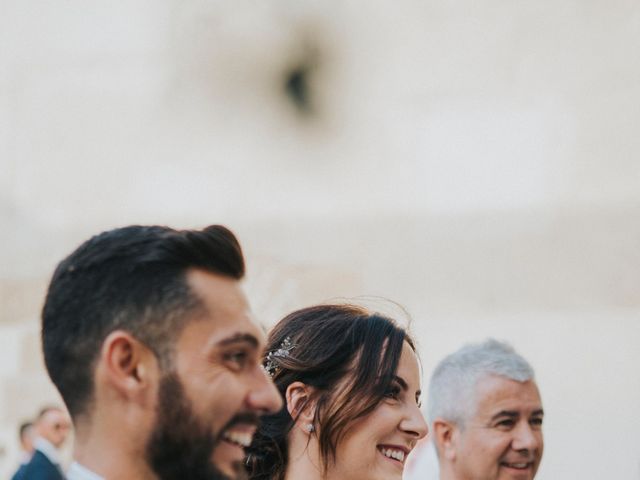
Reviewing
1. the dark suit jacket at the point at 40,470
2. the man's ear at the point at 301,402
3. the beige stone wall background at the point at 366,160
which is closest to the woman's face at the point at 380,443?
the man's ear at the point at 301,402

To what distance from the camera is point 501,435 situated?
4.00 meters

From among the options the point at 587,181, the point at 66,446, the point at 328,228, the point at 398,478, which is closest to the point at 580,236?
the point at 587,181

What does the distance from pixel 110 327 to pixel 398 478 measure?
4.36 feet

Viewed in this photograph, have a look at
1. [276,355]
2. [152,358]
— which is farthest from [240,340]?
Answer: [276,355]

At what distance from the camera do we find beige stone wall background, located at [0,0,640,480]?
9.87 meters

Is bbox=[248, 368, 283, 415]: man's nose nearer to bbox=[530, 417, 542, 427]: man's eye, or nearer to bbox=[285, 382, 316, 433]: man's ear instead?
bbox=[285, 382, 316, 433]: man's ear

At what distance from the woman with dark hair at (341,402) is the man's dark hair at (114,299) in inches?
43.5

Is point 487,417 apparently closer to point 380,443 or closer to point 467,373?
point 467,373

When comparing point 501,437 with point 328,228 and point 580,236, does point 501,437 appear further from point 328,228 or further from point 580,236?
point 328,228

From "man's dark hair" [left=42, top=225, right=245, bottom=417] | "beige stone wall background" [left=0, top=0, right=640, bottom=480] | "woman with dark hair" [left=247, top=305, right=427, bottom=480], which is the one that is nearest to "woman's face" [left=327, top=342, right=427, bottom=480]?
"woman with dark hair" [left=247, top=305, right=427, bottom=480]

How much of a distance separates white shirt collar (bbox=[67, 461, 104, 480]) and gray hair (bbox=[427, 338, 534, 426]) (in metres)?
2.39

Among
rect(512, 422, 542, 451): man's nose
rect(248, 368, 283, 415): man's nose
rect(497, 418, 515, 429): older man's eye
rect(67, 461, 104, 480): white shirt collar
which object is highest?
rect(248, 368, 283, 415): man's nose

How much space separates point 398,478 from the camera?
9.82 ft

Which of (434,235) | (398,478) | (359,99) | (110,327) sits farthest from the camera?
(359,99)
